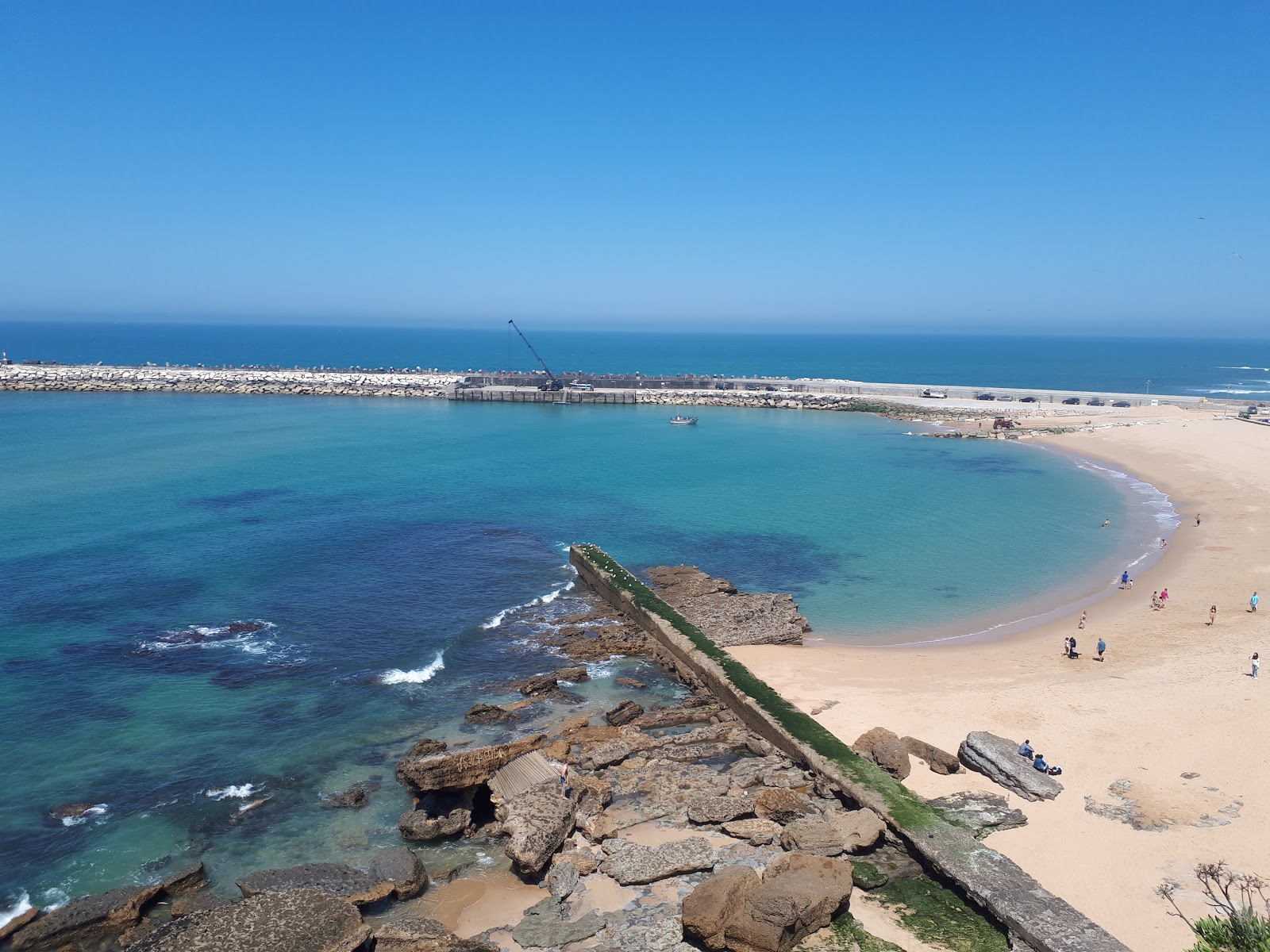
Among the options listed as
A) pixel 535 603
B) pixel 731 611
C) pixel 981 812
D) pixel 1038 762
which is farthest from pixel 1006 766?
pixel 535 603

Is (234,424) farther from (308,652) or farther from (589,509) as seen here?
(308,652)

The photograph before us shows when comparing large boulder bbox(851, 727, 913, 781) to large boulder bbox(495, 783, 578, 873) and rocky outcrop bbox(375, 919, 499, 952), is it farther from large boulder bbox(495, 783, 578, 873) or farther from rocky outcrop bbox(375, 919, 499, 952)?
rocky outcrop bbox(375, 919, 499, 952)

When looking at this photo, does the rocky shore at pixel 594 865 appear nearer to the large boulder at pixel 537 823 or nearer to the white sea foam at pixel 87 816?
the large boulder at pixel 537 823

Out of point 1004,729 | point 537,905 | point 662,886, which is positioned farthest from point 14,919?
point 1004,729

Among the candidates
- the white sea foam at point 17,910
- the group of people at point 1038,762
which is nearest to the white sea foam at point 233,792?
the white sea foam at point 17,910

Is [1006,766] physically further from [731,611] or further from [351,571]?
[351,571]

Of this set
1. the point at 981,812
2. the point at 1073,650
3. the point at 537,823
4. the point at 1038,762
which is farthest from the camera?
the point at 1073,650
